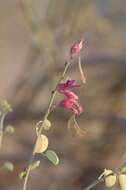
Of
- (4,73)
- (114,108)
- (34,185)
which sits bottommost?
(34,185)

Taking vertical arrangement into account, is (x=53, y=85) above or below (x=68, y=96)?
above

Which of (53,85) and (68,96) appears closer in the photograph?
(68,96)

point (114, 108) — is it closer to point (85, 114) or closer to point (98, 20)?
point (85, 114)

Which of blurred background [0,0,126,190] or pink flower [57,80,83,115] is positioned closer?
pink flower [57,80,83,115]

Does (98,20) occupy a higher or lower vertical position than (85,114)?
higher

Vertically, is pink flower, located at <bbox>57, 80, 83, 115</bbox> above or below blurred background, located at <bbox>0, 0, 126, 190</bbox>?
below

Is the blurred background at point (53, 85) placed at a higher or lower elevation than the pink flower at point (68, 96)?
higher

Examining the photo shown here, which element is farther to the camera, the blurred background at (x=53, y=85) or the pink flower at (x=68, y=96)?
the blurred background at (x=53, y=85)

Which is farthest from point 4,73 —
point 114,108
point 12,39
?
point 114,108
